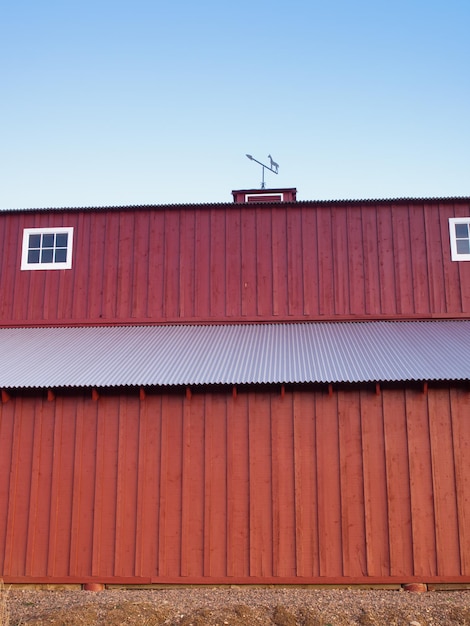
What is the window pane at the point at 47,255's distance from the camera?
1328cm

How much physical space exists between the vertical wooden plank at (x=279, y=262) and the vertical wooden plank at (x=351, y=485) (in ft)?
10.6

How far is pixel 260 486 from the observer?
958 centimetres

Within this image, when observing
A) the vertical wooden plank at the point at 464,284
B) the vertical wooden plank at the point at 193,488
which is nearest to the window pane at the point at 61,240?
the vertical wooden plank at the point at 193,488

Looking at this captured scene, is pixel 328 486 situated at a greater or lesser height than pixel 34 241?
lesser

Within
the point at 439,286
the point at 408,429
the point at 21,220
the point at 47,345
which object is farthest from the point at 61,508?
the point at 439,286

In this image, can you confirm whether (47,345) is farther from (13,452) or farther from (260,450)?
(260,450)

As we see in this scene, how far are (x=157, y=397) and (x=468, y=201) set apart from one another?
26.5ft

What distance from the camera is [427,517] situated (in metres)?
9.33

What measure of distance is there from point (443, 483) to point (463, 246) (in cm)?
557

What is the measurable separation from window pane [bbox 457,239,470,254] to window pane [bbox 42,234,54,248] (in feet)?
29.5

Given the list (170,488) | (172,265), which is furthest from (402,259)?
(170,488)

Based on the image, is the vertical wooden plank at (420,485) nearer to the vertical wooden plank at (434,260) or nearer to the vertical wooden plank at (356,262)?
the vertical wooden plank at (356,262)

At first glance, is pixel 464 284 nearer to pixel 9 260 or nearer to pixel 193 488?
pixel 193 488

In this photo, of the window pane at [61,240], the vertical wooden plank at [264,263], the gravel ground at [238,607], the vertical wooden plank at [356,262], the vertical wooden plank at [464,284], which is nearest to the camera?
the gravel ground at [238,607]
